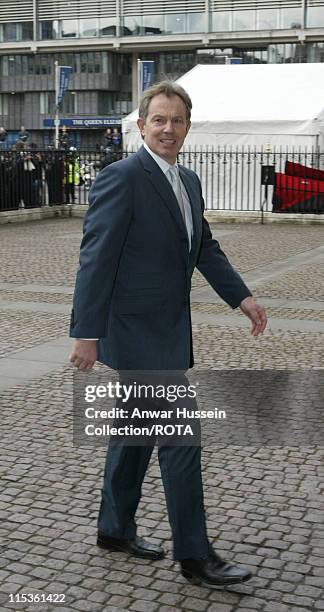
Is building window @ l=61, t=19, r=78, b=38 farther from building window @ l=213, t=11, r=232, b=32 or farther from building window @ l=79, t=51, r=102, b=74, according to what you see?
building window @ l=213, t=11, r=232, b=32

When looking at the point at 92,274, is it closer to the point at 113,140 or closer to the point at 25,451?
the point at 25,451

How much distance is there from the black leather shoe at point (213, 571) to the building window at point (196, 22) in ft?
187

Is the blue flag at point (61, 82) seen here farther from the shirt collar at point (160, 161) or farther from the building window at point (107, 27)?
the shirt collar at point (160, 161)

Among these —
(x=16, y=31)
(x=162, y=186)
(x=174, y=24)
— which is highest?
(x=16, y=31)

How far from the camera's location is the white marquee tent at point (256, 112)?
777 inches

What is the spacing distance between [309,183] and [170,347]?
55.5 feet

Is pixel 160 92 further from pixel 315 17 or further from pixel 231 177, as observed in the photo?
pixel 315 17

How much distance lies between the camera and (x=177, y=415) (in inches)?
135

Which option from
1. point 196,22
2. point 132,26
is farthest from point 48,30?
point 196,22

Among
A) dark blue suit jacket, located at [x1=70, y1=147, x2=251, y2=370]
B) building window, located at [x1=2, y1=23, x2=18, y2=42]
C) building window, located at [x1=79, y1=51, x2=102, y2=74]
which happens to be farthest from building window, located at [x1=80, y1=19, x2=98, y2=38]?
dark blue suit jacket, located at [x1=70, y1=147, x2=251, y2=370]

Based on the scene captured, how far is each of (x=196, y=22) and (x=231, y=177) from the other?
40.6m

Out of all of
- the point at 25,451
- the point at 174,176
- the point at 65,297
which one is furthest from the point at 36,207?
the point at 174,176

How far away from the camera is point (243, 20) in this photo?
57125mm

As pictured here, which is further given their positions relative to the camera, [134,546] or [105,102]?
[105,102]
